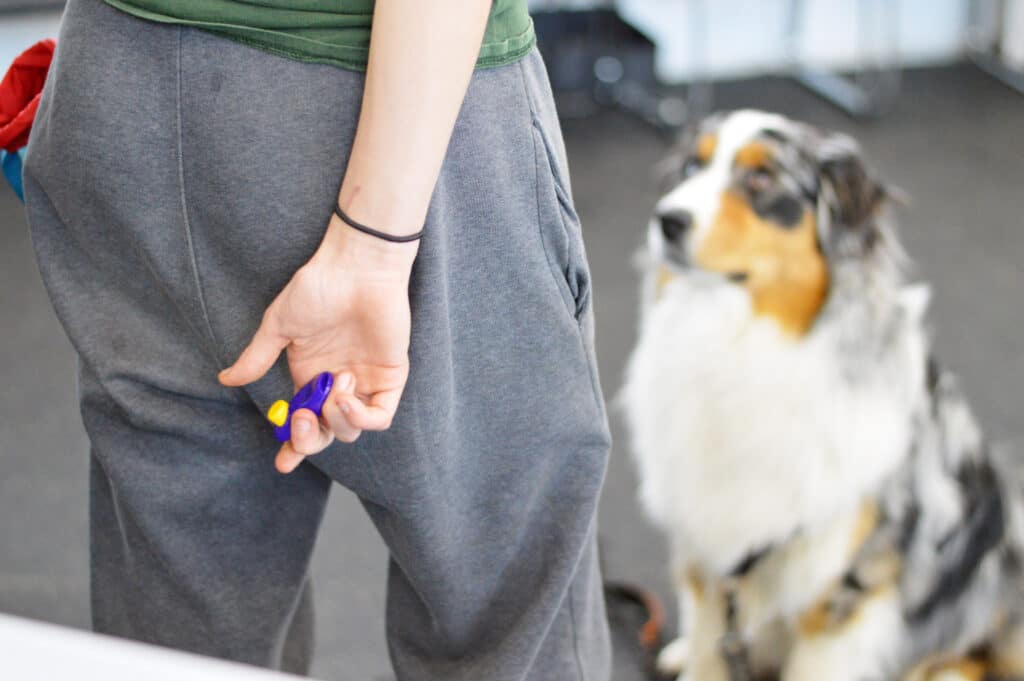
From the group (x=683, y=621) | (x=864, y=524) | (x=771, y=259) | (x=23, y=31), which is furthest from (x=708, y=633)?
(x=23, y=31)

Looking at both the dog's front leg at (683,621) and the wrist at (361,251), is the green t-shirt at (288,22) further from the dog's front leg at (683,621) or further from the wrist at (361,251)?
the dog's front leg at (683,621)

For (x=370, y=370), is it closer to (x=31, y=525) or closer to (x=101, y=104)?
(x=101, y=104)

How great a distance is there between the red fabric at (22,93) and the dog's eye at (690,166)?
33.7 inches

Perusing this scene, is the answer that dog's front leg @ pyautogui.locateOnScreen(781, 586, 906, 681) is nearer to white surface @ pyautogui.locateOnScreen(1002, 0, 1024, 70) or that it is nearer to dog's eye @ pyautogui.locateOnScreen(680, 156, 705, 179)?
dog's eye @ pyautogui.locateOnScreen(680, 156, 705, 179)

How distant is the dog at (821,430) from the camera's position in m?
1.40

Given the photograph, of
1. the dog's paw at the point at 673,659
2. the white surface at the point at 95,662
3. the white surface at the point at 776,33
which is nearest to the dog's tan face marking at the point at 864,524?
the dog's paw at the point at 673,659

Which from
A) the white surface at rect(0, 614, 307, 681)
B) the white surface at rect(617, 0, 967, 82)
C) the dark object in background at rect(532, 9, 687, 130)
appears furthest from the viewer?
the white surface at rect(617, 0, 967, 82)

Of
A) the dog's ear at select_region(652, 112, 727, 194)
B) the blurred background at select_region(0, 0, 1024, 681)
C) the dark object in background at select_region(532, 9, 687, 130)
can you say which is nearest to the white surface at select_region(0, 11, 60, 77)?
the blurred background at select_region(0, 0, 1024, 681)

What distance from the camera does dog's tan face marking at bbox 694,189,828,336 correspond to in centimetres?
142

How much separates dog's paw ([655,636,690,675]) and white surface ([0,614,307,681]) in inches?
50.6

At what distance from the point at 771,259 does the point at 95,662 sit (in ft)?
3.67

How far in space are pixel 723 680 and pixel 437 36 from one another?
3.84ft

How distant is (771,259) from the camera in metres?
1.44

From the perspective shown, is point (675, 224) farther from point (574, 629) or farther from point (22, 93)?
point (22, 93)
